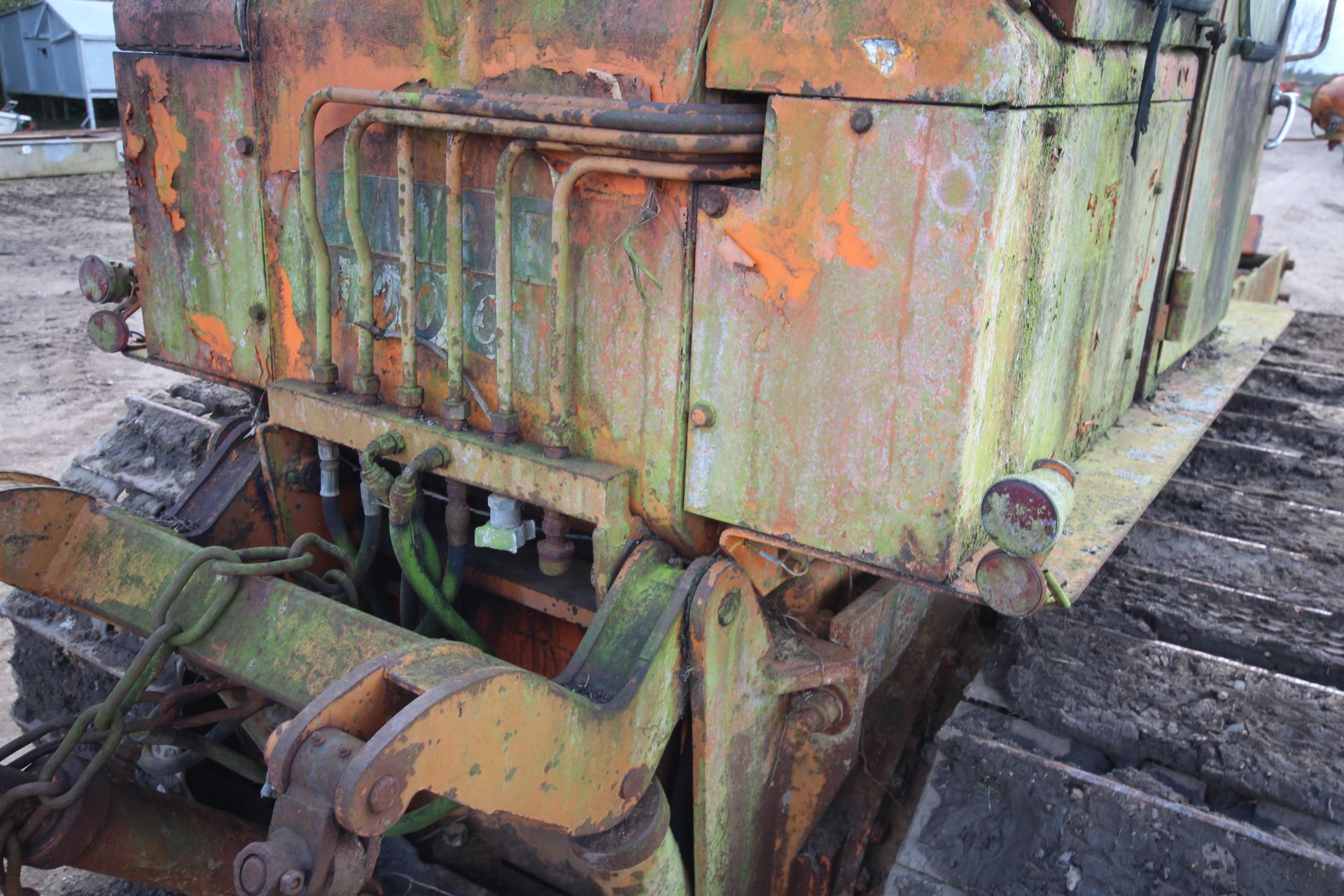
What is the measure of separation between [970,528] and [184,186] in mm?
1981

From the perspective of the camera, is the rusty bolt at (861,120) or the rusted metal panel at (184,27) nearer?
the rusty bolt at (861,120)

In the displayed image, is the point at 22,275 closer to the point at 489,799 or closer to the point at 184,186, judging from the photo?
the point at 184,186

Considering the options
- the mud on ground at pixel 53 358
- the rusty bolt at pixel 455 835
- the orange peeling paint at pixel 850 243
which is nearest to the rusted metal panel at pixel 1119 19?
the orange peeling paint at pixel 850 243

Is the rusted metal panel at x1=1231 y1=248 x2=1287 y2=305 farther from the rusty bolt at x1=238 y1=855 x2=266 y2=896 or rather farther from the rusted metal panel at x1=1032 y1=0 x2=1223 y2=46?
the rusty bolt at x1=238 y1=855 x2=266 y2=896

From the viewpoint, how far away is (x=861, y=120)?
6.05 ft

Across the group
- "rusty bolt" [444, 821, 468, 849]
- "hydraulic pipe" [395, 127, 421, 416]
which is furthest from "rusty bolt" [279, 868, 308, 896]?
"rusty bolt" [444, 821, 468, 849]

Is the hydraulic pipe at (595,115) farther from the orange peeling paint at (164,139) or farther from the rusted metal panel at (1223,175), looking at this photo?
the rusted metal panel at (1223,175)

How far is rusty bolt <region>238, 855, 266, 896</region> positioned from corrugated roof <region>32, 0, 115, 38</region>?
18.3 meters

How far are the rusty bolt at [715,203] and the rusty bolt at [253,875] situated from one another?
1.22 m

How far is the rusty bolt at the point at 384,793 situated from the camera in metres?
1.61

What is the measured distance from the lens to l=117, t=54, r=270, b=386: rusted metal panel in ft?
8.72

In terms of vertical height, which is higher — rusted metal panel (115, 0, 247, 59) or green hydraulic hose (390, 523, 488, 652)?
rusted metal panel (115, 0, 247, 59)

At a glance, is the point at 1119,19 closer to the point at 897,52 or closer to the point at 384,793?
the point at 897,52

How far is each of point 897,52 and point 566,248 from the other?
2.19 feet
